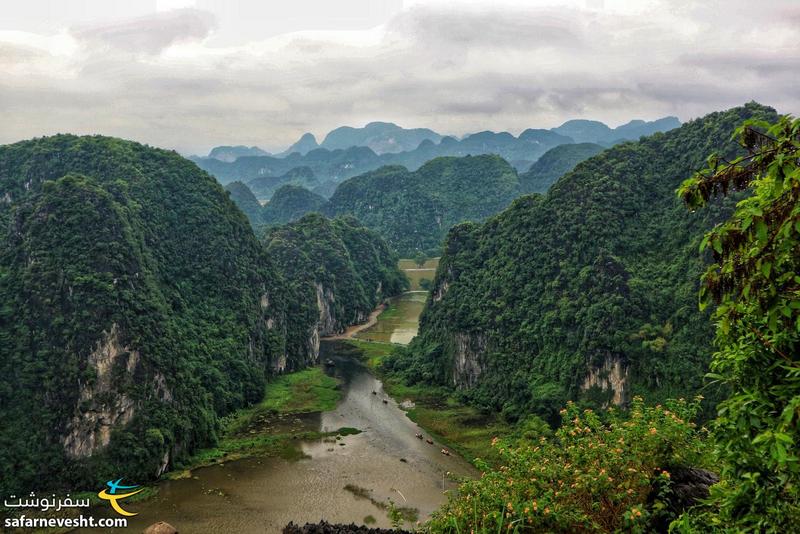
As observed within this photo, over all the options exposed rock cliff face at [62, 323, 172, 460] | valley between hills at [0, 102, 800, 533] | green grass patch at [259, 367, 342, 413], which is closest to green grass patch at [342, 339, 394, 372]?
valley between hills at [0, 102, 800, 533]

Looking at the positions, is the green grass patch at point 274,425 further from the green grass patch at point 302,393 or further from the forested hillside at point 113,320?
the forested hillside at point 113,320

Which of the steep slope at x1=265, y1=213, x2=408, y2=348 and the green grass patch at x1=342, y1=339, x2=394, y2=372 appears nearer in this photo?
the green grass patch at x1=342, y1=339, x2=394, y2=372

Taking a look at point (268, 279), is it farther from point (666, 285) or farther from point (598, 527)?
point (598, 527)

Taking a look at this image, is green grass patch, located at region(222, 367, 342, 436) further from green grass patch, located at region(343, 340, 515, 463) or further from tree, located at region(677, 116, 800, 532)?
tree, located at region(677, 116, 800, 532)

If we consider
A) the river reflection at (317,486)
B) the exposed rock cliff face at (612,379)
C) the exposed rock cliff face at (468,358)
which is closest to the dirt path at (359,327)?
the exposed rock cliff face at (468,358)

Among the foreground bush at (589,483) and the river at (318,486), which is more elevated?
the foreground bush at (589,483)
